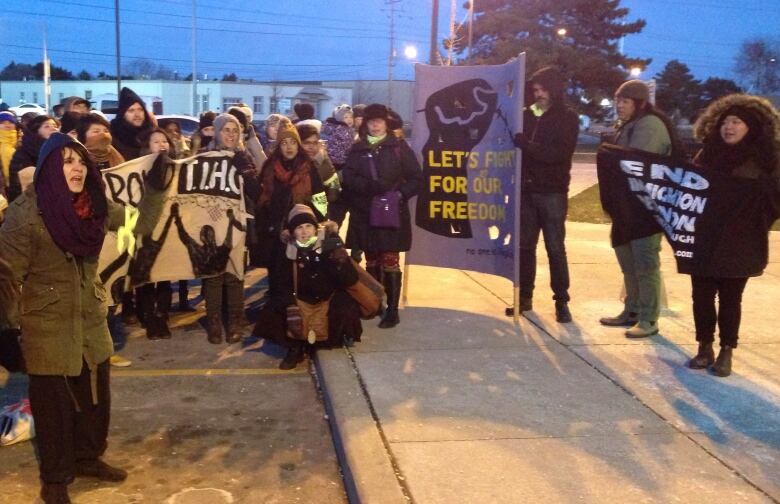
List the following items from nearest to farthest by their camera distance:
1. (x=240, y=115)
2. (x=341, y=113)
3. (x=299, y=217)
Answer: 1. (x=299, y=217)
2. (x=240, y=115)
3. (x=341, y=113)

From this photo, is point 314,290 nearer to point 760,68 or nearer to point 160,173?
point 160,173

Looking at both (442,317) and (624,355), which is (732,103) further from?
(442,317)

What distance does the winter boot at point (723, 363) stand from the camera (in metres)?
5.07

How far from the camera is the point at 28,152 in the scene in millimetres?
6199

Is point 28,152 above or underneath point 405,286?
above

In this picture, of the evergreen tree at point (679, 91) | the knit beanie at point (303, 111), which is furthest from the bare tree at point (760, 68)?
the knit beanie at point (303, 111)

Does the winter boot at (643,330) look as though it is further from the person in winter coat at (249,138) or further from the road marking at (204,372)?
the person in winter coat at (249,138)

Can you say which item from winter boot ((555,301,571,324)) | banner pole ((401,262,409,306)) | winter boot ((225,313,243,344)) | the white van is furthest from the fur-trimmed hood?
the white van

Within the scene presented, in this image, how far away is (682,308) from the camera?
6953 millimetres

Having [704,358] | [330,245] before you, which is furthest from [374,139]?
[704,358]

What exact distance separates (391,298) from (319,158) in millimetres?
1330

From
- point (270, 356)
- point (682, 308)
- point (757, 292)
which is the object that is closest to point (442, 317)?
point (270, 356)

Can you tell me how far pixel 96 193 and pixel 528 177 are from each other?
3.68 m

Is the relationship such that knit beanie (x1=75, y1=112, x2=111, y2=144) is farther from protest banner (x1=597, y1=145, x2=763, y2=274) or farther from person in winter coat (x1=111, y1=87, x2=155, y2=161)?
protest banner (x1=597, y1=145, x2=763, y2=274)
